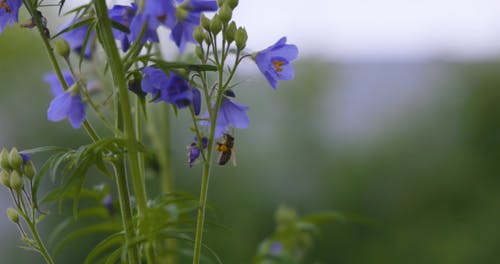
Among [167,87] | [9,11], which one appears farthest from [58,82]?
[167,87]

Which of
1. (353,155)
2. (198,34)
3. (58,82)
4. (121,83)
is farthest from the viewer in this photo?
(353,155)

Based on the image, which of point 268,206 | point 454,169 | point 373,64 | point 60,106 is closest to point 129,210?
point 60,106

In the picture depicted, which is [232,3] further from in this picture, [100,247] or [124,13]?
[100,247]

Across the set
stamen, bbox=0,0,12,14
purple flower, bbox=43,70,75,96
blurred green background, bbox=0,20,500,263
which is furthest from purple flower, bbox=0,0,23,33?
blurred green background, bbox=0,20,500,263

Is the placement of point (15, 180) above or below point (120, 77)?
below

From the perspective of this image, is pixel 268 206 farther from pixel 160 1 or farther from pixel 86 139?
pixel 160 1

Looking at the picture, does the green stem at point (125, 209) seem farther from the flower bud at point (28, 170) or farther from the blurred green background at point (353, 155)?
the blurred green background at point (353, 155)
